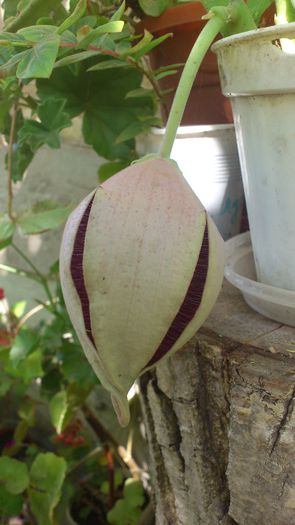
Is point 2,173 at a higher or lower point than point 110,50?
lower

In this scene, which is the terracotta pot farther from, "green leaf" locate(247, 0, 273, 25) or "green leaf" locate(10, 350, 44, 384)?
"green leaf" locate(10, 350, 44, 384)

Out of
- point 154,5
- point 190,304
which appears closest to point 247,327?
point 190,304

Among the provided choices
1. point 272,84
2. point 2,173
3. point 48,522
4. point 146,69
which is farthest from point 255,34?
point 2,173

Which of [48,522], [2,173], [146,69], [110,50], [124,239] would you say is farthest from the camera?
[2,173]

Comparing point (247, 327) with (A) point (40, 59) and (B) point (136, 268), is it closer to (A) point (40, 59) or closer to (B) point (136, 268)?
(B) point (136, 268)

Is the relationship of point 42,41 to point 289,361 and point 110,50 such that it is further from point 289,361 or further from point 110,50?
point 289,361

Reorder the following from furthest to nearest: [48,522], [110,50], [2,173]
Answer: [2,173], [48,522], [110,50]

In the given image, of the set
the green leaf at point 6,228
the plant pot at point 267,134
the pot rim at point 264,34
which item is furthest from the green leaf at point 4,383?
the pot rim at point 264,34
